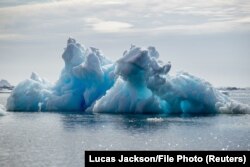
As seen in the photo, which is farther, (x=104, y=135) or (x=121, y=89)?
(x=121, y=89)

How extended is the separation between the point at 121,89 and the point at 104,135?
1512 cm

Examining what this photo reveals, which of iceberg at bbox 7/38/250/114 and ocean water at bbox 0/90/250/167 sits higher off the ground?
iceberg at bbox 7/38/250/114

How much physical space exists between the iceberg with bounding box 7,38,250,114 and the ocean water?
5.68ft

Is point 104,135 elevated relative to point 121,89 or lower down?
lower down

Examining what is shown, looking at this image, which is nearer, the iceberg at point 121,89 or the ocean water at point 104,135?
the ocean water at point 104,135

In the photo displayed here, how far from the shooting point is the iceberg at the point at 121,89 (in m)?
52.8

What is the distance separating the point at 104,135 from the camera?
39.6m

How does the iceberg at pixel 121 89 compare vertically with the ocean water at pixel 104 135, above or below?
above

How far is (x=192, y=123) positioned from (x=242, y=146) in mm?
13430

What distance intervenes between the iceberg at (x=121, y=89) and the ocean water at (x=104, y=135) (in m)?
1.73

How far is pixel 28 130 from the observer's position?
144ft

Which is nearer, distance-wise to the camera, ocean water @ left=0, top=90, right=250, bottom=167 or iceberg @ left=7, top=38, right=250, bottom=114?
ocean water @ left=0, top=90, right=250, bottom=167

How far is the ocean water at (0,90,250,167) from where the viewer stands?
31.3m

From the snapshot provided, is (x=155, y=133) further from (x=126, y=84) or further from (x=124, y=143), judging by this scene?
(x=126, y=84)
